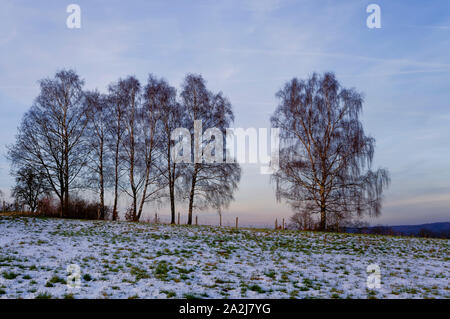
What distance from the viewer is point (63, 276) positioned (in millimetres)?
6676

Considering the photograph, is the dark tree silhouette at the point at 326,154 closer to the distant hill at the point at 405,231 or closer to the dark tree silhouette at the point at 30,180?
the distant hill at the point at 405,231

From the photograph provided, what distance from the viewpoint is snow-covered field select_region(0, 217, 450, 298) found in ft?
20.2

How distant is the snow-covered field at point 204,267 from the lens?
6.16m

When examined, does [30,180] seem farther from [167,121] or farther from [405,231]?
[405,231]

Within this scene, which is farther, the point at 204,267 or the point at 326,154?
the point at 326,154

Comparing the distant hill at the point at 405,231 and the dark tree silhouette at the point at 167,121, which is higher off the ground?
the dark tree silhouette at the point at 167,121

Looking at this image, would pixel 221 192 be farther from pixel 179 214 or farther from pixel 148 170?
pixel 148 170

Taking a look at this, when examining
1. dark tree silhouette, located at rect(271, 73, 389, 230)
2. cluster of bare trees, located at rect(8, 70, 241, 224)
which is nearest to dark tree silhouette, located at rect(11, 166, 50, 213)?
cluster of bare trees, located at rect(8, 70, 241, 224)

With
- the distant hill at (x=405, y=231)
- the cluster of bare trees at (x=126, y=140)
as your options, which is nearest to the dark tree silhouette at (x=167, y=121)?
the cluster of bare trees at (x=126, y=140)

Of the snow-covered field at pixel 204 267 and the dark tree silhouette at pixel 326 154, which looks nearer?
the snow-covered field at pixel 204 267

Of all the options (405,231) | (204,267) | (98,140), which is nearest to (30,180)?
(98,140)

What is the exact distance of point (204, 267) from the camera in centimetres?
834

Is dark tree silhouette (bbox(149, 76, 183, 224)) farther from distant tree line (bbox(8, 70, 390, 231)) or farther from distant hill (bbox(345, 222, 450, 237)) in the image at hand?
distant hill (bbox(345, 222, 450, 237))

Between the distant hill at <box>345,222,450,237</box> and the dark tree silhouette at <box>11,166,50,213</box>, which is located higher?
the dark tree silhouette at <box>11,166,50,213</box>
